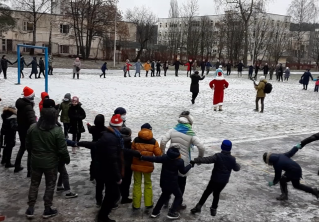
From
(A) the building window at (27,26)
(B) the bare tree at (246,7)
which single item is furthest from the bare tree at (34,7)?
(B) the bare tree at (246,7)

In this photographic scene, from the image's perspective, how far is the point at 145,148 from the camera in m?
4.91

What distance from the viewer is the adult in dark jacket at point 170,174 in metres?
4.68

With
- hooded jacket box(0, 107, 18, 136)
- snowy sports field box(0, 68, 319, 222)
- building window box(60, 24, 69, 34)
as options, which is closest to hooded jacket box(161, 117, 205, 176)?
snowy sports field box(0, 68, 319, 222)

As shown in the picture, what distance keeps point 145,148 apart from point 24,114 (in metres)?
2.49

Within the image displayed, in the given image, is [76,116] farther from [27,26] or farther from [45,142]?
[27,26]

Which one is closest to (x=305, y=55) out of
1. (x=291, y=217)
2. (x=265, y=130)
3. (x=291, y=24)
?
(x=291, y=24)

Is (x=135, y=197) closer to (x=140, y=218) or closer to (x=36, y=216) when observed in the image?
(x=140, y=218)

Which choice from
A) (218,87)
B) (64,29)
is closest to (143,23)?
(64,29)

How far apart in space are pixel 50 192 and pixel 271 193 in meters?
3.79

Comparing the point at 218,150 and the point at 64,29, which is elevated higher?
the point at 64,29

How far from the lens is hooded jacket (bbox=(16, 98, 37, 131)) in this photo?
5.96 meters

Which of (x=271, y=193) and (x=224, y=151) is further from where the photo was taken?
(x=271, y=193)

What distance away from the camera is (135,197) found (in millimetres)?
5047

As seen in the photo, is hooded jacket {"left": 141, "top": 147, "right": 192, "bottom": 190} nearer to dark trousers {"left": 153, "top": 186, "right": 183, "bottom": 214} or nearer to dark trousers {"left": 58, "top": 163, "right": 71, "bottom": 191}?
dark trousers {"left": 153, "top": 186, "right": 183, "bottom": 214}
